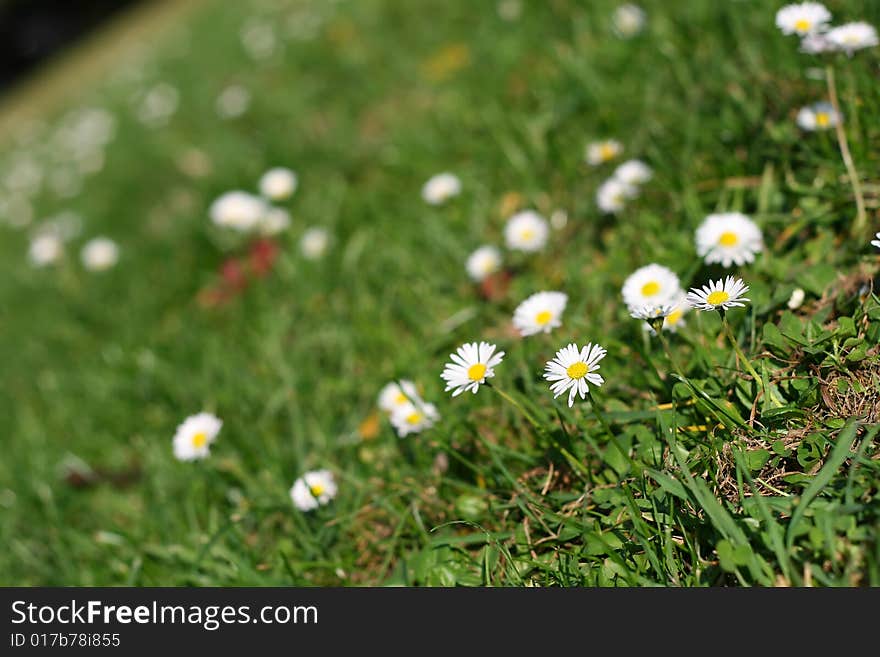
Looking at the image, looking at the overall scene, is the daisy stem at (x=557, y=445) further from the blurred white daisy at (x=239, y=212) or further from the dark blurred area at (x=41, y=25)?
the dark blurred area at (x=41, y=25)

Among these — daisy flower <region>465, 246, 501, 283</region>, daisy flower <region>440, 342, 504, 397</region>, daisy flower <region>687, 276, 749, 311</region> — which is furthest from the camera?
daisy flower <region>465, 246, 501, 283</region>

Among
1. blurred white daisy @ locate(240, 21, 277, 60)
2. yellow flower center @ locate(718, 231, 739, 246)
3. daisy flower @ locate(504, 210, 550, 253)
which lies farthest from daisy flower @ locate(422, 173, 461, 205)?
blurred white daisy @ locate(240, 21, 277, 60)

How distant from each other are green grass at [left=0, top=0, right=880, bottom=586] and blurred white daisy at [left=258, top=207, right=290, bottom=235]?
5cm

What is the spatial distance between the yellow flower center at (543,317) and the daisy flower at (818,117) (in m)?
0.90

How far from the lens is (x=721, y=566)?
1.30m

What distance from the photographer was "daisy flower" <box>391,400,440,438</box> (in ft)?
6.12

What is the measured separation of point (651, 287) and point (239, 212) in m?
1.97

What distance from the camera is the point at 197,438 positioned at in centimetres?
214

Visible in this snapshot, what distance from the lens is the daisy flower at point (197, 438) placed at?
211cm

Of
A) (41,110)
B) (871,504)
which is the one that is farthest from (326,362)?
(41,110)

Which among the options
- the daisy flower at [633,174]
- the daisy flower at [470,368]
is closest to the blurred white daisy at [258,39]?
the daisy flower at [633,174]

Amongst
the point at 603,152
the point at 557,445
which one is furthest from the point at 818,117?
the point at 557,445

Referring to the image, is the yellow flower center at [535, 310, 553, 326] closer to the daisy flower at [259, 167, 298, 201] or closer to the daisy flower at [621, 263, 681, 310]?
the daisy flower at [621, 263, 681, 310]

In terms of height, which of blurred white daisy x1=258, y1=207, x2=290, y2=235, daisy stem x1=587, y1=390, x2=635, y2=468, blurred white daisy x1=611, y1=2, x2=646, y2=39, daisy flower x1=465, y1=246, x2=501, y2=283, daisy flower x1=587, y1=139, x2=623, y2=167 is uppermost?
blurred white daisy x1=611, y1=2, x2=646, y2=39
